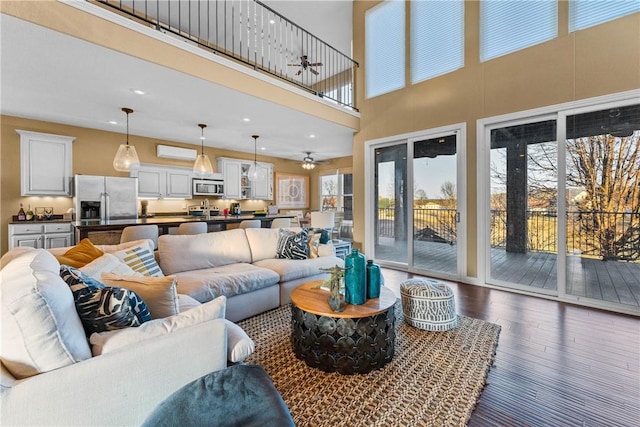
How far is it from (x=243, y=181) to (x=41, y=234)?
14.2ft

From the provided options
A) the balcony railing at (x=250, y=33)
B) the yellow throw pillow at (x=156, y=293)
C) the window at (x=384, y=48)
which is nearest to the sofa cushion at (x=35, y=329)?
the yellow throw pillow at (x=156, y=293)

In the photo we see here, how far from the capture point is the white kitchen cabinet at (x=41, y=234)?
14.7 ft

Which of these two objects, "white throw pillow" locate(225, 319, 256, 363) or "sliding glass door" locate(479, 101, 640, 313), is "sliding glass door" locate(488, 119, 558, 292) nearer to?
"sliding glass door" locate(479, 101, 640, 313)

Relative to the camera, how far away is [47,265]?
1.28 m

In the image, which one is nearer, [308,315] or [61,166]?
[308,315]

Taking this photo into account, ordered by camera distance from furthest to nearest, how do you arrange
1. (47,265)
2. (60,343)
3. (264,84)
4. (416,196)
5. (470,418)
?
(416,196)
(264,84)
(470,418)
(47,265)
(60,343)

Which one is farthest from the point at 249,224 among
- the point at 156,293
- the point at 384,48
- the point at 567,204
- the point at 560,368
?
the point at 567,204

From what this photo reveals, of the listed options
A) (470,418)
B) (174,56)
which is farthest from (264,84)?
(470,418)

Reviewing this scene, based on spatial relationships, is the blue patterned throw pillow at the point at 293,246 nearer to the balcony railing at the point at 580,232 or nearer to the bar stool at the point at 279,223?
the bar stool at the point at 279,223

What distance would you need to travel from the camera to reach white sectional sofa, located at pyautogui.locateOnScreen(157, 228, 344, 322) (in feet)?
8.79

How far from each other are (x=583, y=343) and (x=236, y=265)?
3453mm

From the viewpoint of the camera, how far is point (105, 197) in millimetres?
5262

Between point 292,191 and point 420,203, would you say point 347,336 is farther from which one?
point 292,191

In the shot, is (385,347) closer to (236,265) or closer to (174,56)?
(236,265)
